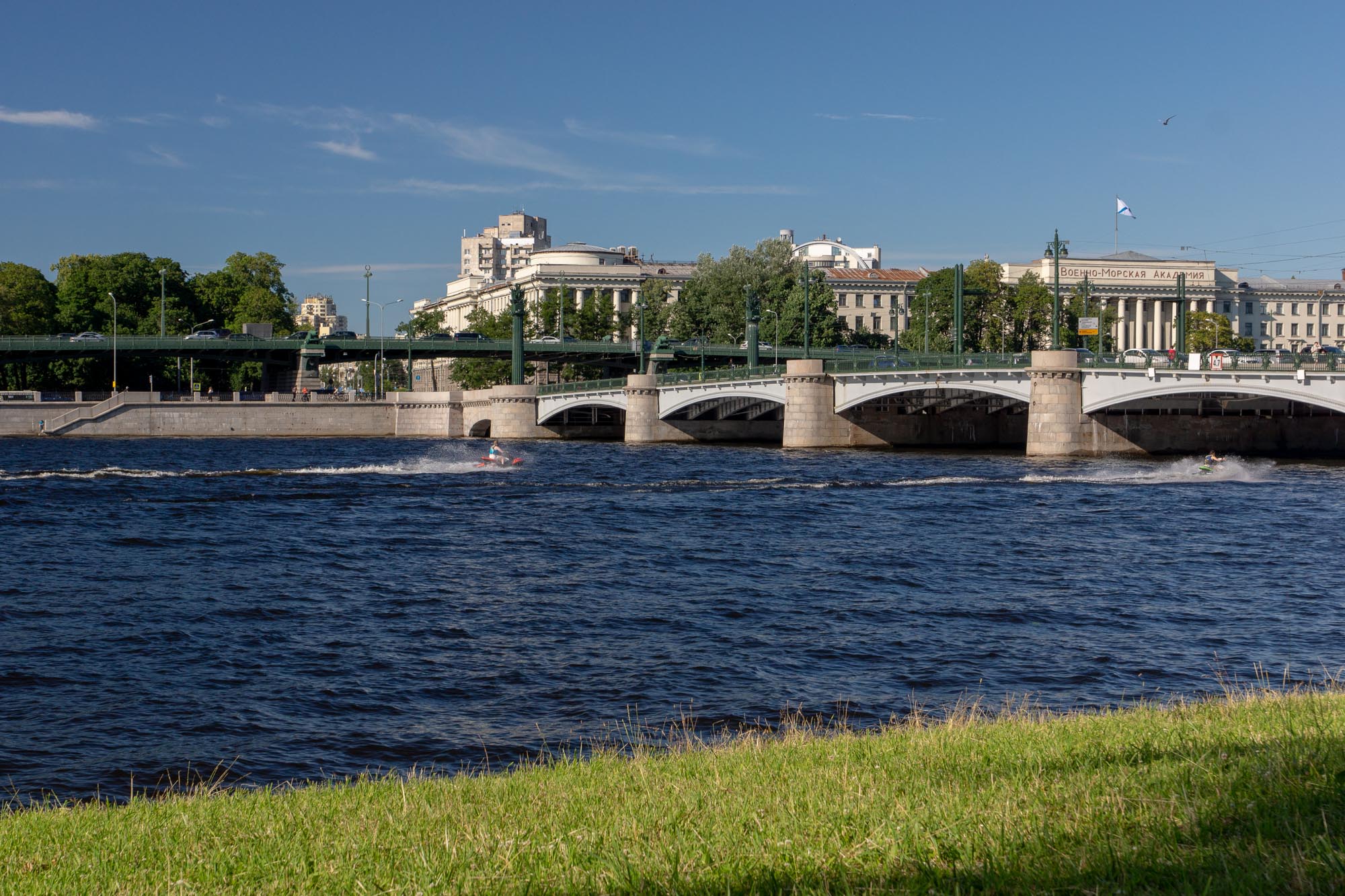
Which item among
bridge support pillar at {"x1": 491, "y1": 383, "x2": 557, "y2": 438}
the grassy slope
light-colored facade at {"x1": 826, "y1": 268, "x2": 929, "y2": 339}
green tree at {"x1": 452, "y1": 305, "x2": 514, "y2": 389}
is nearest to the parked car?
bridge support pillar at {"x1": 491, "y1": 383, "x2": 557, "y2": 438}

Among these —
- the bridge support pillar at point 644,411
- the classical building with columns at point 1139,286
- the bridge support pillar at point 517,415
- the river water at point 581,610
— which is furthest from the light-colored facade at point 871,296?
the river water at point 581,610

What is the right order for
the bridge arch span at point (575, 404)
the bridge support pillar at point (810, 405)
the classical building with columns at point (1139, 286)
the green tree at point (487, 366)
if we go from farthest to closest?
the classical building with columns at point (1139, 286)
the green tree at point (487, 366)
the bridge arch span at point (575, 404)
the bridge support pillar at point (810, 405)

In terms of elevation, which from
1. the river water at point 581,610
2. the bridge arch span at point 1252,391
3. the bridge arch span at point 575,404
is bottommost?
the river water at point 581,610

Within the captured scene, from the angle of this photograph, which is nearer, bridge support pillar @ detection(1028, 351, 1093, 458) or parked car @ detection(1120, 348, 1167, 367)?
parked car @ detection(1120, 348, 1167, 367)

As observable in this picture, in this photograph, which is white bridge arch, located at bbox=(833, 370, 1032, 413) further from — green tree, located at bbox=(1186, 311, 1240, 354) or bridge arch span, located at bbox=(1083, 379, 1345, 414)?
green tree, located at bbox=(1186, 311, 1240, 354)

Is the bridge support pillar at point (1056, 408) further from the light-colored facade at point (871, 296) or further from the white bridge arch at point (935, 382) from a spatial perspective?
the light-colored facade at point (871, 296)

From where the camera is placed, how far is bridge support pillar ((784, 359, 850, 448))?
69812 mm

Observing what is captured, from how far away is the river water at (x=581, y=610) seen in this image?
1469 cm

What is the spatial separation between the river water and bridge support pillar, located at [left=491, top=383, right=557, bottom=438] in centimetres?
4417

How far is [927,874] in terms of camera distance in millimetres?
5898

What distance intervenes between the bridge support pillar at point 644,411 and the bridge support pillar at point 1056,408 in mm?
28263

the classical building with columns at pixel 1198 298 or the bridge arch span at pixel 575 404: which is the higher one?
the classical building with columns at pixel 1198 298

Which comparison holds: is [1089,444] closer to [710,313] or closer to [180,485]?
[180,485]

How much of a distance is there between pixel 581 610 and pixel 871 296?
501ft
